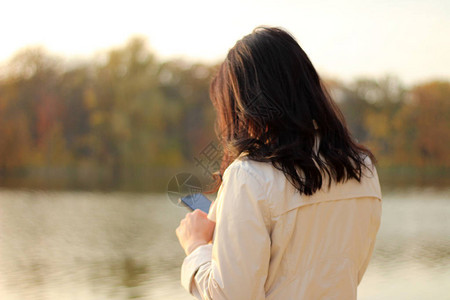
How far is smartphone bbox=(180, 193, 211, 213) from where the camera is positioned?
3.02 ft

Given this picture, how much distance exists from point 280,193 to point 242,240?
9 centimetres

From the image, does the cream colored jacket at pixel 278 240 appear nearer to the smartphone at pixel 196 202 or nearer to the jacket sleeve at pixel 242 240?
the jacket sleeve at pixel 242 240

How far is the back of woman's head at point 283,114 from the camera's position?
29.6 inches

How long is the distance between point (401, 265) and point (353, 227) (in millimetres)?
4714

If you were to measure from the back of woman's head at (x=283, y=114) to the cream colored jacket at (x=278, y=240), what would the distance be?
0.03 m

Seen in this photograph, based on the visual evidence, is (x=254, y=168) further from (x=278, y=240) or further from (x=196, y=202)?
(x=196, y=202)

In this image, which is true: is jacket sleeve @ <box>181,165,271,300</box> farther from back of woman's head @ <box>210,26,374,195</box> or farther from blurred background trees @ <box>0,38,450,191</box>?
blurred background trees @ <box>0,38,450,191</box>

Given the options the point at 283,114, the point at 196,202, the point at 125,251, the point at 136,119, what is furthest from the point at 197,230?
the point at 136,119

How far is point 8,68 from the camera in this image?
17.0m

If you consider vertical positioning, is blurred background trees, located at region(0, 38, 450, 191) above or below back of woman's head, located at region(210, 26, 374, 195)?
below

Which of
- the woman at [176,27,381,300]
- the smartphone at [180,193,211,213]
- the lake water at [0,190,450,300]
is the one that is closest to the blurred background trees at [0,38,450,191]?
the lake water at [0,190,450,300]

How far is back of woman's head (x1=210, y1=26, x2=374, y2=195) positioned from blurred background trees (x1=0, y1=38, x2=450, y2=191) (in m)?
13.7

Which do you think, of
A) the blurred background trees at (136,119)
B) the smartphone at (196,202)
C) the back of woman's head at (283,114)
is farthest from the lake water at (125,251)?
the blurred background trees at (136,119)

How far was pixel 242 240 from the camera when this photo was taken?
71 centimetres
